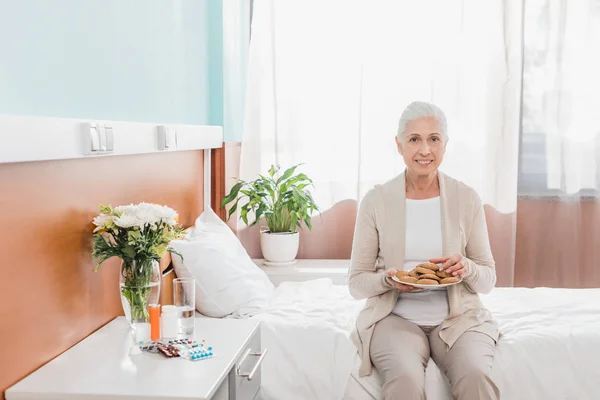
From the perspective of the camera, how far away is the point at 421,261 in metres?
2.47

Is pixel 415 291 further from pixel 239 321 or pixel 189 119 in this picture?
pixel 189 119

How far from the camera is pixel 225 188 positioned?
12.0 ft

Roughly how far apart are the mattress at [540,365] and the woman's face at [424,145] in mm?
649

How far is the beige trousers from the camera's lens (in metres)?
2.11

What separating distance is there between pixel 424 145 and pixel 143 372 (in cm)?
129

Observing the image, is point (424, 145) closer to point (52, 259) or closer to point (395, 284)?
point (395, 284)

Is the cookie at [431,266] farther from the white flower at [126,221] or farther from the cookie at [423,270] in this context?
the white flower at [126,221]

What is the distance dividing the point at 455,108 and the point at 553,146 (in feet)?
1.92

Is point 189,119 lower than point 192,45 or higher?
lower

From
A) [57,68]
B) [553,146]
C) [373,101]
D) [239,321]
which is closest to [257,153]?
[373,101]

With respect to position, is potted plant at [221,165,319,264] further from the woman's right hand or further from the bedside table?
the bedside table

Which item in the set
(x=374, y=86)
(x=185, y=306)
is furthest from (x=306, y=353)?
(x=374, y=86)

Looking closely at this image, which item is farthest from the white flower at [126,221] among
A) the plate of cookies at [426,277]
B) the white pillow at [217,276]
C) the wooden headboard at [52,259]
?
the plate of cookies at [426,277]

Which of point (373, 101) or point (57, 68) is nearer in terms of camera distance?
point (57, 68)
